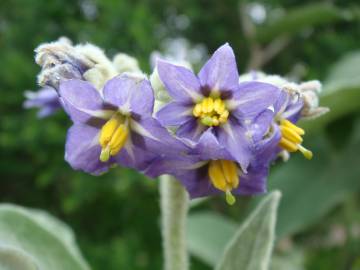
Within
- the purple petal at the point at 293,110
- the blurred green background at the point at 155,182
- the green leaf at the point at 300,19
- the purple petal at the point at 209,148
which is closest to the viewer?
the purple petal at the point at 209,148

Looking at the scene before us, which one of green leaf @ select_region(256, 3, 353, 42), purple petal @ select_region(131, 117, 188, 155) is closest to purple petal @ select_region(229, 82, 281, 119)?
purple petal @ select_region(131, 117, 188, 155)

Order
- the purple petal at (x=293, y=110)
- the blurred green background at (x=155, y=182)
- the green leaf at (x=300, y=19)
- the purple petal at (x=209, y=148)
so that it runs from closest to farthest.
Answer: the purple petal at (x=209, y=148), the purple petal at (x=293, y=110), the blurred green background at (x=155, y=182), the green leaf at (x=300, y=19)

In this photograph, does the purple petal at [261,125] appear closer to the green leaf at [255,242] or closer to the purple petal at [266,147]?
the purple petal at [266,147]

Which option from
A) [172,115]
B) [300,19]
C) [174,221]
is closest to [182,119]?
[172,115]

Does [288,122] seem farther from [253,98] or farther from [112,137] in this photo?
[112,137]

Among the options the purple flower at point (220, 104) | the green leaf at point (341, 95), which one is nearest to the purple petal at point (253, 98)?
the purple flower at point (220, 104)

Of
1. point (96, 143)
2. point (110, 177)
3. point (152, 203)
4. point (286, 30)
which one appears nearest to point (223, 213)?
point (152, 203)
